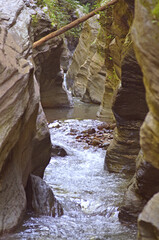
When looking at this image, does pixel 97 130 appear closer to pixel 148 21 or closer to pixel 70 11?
pixel 148 21

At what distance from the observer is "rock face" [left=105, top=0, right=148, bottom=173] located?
6.39 meters

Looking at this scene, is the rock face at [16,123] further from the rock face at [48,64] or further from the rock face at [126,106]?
the rock face at [48,64]

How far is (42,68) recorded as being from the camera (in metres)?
14.1

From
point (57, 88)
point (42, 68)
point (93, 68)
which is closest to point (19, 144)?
point (42, 68)

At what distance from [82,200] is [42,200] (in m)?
0.81

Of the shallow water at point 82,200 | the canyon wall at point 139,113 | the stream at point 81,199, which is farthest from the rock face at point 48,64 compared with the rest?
the shallow water at point 82,200

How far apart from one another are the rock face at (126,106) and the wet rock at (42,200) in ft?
7.90

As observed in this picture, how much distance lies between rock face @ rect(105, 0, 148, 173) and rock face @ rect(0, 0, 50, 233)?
5.63 ft

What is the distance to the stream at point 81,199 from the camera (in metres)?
4.39

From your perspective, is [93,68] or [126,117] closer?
[126,117]

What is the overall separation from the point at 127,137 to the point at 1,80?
11.5 feet

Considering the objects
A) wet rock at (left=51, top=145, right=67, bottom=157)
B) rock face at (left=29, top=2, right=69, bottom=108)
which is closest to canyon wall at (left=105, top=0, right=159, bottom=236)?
wet rock at (left=51, top=145, right=67, bottom=157)

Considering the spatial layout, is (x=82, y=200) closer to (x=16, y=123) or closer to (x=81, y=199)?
(x=81, y=199)

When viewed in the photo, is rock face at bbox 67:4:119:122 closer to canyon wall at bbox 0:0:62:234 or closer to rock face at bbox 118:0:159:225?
canyon wall at bbox 0:0:62:234
